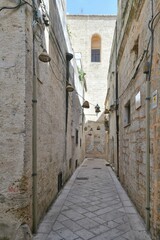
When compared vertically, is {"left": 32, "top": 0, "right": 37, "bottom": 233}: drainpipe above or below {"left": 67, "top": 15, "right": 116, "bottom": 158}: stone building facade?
below

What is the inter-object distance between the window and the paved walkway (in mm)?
17678

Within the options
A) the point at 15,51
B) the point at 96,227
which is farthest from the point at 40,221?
the point at 15,51

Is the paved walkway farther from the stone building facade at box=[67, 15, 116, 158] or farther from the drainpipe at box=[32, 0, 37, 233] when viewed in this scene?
the stone building facade at box=[67, 15, 116, 158]

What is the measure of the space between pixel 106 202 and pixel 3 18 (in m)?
4.09

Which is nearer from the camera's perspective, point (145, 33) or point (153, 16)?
point (153, 16)

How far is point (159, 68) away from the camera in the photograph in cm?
278

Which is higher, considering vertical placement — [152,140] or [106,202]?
[152,140]

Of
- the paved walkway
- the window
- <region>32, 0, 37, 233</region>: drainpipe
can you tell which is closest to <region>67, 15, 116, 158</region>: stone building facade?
the window

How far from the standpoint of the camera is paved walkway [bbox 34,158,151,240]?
309 centimetres

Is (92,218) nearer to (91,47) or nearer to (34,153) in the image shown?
(34,153)

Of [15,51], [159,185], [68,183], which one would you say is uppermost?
[15,51]

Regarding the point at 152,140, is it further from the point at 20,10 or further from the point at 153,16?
the point at 20,10

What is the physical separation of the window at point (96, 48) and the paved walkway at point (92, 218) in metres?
17.7

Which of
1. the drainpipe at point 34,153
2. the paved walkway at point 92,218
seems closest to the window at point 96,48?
the paved walkway at point 92,218
